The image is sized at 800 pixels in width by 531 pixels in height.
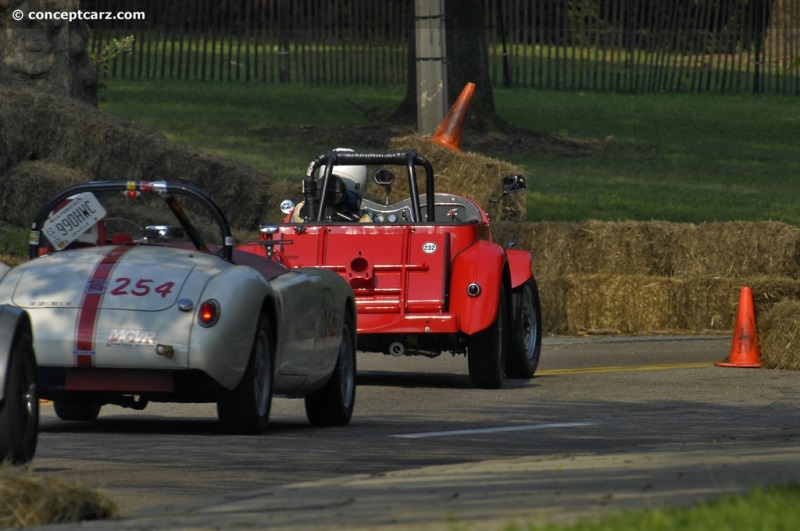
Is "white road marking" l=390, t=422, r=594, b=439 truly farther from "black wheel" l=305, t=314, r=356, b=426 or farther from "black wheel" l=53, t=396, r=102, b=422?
"black wheel" l=53, t=396, r=102, b=422

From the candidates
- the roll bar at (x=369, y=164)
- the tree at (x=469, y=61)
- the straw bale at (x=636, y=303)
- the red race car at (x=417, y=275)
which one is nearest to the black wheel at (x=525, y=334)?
the red race car at (x=417, y=275)

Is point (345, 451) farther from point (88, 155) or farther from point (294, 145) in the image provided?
point (294, 145)

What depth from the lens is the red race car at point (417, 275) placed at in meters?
14.0

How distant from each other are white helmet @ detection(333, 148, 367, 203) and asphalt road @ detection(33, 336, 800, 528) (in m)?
1.62

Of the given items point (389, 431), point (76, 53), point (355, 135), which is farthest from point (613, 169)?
point (389, 431)

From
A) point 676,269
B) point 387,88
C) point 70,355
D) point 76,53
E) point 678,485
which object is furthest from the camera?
point 387,88

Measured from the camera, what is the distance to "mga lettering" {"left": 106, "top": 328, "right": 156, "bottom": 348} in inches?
381

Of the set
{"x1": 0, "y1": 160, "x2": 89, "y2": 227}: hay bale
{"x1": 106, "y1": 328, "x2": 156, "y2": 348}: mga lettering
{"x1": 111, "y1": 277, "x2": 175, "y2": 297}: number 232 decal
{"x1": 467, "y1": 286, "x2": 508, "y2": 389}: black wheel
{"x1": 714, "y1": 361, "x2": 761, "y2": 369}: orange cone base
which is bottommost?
{"x1": 714, "y1": 361, "x2": 761, "y2": 369}: orange cone base

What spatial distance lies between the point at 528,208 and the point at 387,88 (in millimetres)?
17255

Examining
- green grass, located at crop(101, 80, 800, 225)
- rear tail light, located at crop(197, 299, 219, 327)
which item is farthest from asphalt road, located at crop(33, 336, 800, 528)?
green grass, located at crop(101, 80, 800, 225)

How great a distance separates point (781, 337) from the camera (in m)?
15.9

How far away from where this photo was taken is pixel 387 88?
4353 centimetres

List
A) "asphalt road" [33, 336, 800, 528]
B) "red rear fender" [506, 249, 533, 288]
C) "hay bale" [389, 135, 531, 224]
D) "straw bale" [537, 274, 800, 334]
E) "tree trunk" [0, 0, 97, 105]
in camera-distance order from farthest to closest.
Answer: "tree trunk" [0, 0, 97, 105]
"hay bale" [389, 135, 531, 224]
"straw bale" [537, 274, 800, 334]
"red rear fender" [506, 249, 533, 288]
"asphalt road" [33, 336, 800, 528]

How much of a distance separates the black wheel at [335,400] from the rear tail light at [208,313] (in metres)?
1.67
